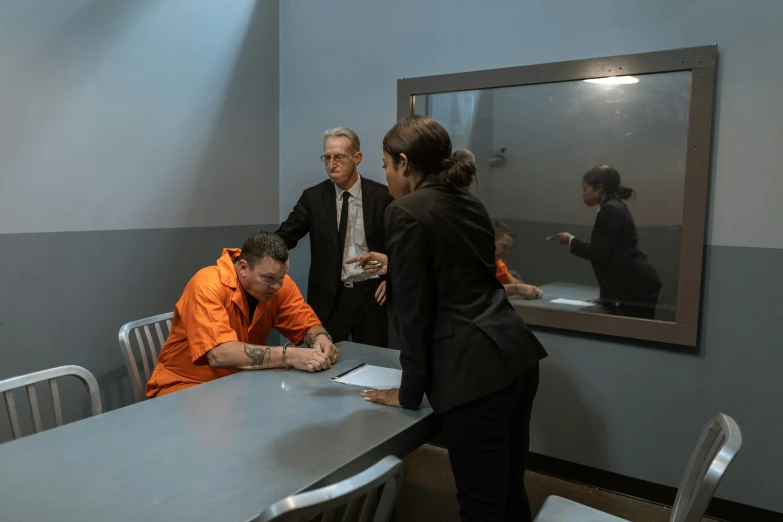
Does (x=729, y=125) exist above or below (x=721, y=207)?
above

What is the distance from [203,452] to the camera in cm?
133

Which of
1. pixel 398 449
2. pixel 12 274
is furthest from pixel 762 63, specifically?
pixel 12 274

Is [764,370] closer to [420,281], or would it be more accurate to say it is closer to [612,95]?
[612,95]

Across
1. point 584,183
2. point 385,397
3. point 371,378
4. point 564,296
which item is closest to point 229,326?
point 371,378

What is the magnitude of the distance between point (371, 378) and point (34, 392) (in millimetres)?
993

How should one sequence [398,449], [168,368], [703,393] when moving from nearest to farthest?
[398,449], [168,368], [703,393]

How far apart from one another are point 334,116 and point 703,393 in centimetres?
238

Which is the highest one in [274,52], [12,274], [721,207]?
[274,52]

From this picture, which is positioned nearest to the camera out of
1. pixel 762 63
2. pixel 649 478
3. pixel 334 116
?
pixel 762 63

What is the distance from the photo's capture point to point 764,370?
232 centimetres

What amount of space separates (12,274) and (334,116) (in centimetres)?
183

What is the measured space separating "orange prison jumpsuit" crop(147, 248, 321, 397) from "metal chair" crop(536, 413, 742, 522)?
1.16 m

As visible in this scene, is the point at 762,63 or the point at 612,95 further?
the point at 612,95

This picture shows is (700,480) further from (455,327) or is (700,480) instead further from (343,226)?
(343,226)
